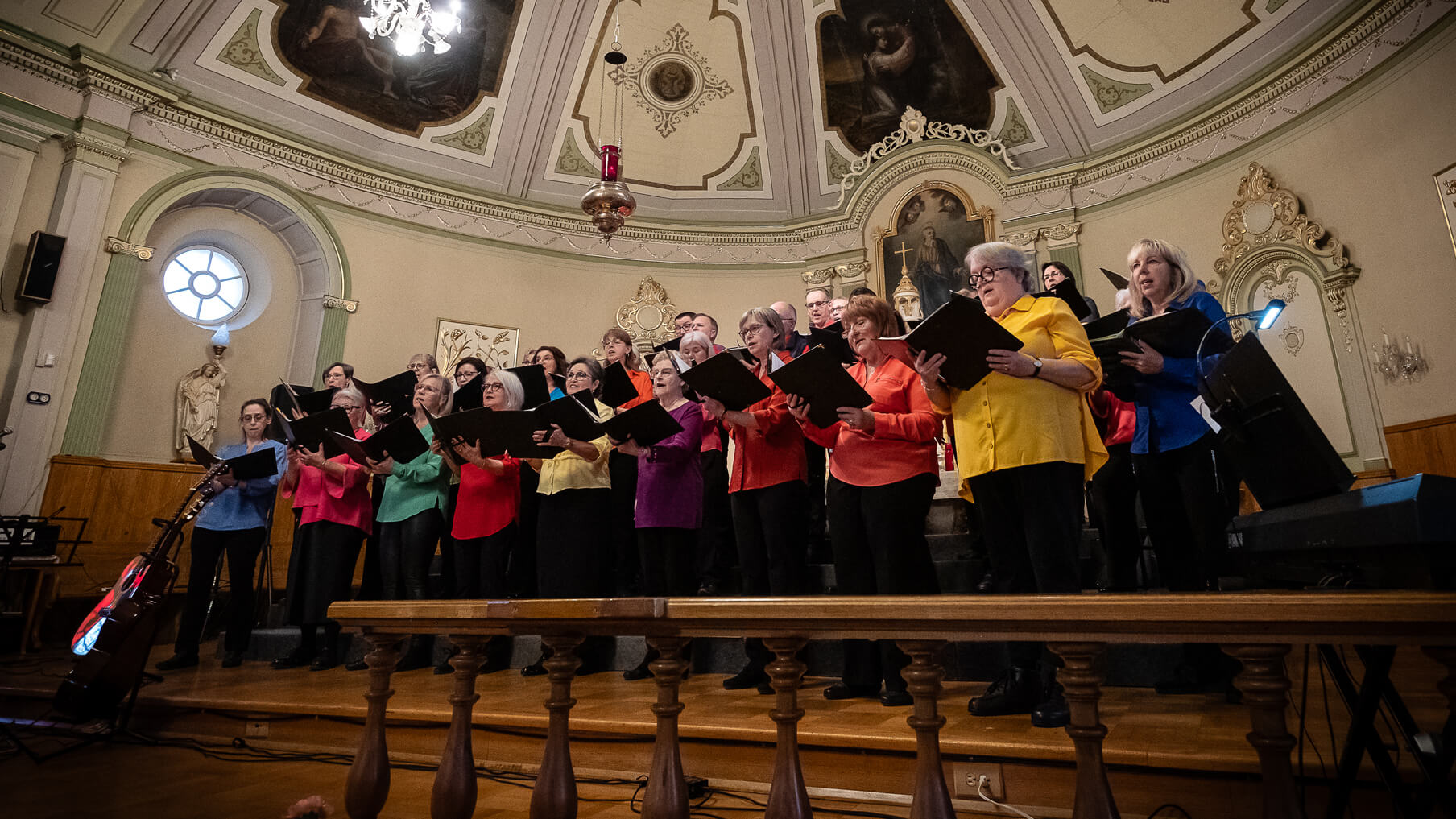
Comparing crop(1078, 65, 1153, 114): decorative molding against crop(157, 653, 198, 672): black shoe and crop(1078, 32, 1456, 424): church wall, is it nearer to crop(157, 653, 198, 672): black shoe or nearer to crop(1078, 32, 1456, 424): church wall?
crop(1078, 32, 1456, 424): church wall

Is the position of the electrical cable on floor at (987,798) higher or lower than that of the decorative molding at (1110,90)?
lower

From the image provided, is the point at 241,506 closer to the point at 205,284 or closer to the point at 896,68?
the point at 205,284

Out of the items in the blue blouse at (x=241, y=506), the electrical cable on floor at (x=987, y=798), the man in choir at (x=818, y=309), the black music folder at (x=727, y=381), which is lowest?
the electrical cable on floor at (x=987, y=798)

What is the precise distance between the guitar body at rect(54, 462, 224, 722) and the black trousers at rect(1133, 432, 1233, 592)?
372 cm

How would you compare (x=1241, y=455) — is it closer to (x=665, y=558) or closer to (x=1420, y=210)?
(x=665, y=558)

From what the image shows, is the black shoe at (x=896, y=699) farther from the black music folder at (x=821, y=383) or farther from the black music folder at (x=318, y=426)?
the black music folder at (x=318, y=426)

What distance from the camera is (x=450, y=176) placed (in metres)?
9.78

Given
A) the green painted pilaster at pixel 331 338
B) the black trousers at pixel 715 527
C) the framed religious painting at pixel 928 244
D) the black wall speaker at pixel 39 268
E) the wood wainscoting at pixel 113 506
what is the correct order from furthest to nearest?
1. the framed religious painting at pixel 928 244
2. the green painted pilaster at pixel 331 338
3. the black wall speaker at pixel 39 268
4. the wood wainscoting at pixel 113 506
5. the black trousers at pixel 715 527

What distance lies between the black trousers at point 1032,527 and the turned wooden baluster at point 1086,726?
100 centimetres

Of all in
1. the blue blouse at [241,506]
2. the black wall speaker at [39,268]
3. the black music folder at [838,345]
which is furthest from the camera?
the black wall speaker at [39,268]

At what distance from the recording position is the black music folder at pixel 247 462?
156 inches

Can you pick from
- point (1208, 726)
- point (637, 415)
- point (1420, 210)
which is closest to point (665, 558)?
point (637, 415)

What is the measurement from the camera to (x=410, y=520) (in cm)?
398

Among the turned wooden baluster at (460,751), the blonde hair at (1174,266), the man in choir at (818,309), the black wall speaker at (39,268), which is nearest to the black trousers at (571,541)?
the turned wooden baluster at (460,751)
